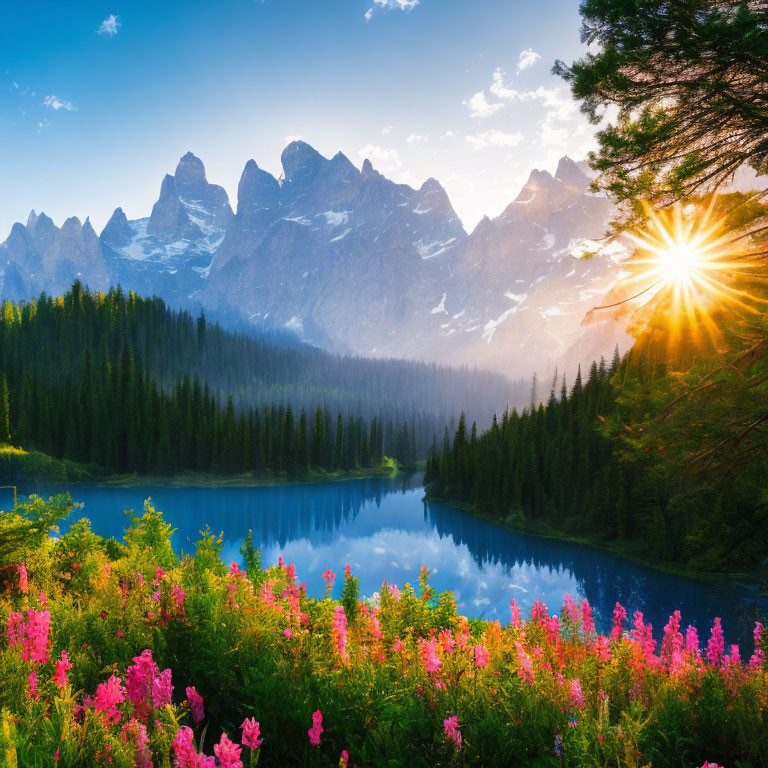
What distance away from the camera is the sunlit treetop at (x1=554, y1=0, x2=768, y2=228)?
593 cm

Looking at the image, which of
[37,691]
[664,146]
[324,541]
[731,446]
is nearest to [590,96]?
[664,146]

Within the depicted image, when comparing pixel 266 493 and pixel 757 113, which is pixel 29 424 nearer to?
pixel 266 493

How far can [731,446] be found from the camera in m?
7.22

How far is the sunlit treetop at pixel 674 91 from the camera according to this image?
593 centimetres

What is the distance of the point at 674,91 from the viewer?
266 inches

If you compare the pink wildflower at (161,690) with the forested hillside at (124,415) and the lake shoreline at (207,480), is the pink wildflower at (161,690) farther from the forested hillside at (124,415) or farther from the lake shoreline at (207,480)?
the forested hillside at (124,415)

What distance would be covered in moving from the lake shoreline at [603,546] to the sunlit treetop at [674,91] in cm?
3429

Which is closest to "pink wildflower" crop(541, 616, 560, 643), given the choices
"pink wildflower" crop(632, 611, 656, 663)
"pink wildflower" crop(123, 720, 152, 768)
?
"pink wildflower" crop(632, 611, 656, 663)

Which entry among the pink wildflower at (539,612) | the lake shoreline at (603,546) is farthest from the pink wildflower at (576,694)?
the lake shoreline at (603,546)

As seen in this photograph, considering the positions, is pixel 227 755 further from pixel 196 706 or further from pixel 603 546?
pixel 603 546

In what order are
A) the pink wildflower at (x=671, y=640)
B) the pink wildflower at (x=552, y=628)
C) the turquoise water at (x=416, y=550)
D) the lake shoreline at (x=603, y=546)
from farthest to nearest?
the lake shoreline at (x=603, y=546)
the turquoise water at (x=416, y=550)
the pink wildflower at (x=552, y=628)
the pink wildflower at (x=671, y=640)

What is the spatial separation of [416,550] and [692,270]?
4814cm

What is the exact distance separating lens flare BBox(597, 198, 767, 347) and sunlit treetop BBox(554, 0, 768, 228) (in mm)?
447

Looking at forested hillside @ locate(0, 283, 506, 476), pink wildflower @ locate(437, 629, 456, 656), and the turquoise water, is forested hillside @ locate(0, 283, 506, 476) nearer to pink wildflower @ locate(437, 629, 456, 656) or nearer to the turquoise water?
the turquoise water
